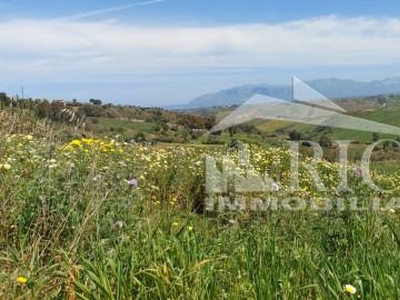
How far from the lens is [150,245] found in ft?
11.0

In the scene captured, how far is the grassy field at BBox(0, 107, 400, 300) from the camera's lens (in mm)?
2914

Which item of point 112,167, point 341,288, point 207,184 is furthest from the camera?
point 207,184

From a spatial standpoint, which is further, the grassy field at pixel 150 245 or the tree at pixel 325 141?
the tree at pixel 325 141

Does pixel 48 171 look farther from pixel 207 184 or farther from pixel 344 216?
pixel 207 184

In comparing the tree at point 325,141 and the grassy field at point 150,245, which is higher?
the grassy field at point 150,245

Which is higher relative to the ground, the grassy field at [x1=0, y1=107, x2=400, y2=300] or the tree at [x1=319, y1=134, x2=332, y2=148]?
the grassy field at [x1=0, y1=107, x2=400, y2=300]

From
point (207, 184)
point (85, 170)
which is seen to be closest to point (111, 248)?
point (85, 170)

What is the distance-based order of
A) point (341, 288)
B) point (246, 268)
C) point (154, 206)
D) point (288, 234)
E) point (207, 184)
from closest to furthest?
point (341, 288) < point (246, 268) < point (288, 234) < point (154, 206) < point (207, 184)

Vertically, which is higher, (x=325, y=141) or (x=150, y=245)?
(x=150, y=245)

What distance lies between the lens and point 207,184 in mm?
6852

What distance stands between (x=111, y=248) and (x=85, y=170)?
4.49 feet

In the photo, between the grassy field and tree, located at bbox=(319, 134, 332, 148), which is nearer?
the grassy field

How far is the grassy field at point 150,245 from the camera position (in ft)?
9.56

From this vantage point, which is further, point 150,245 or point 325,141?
point 325,141
